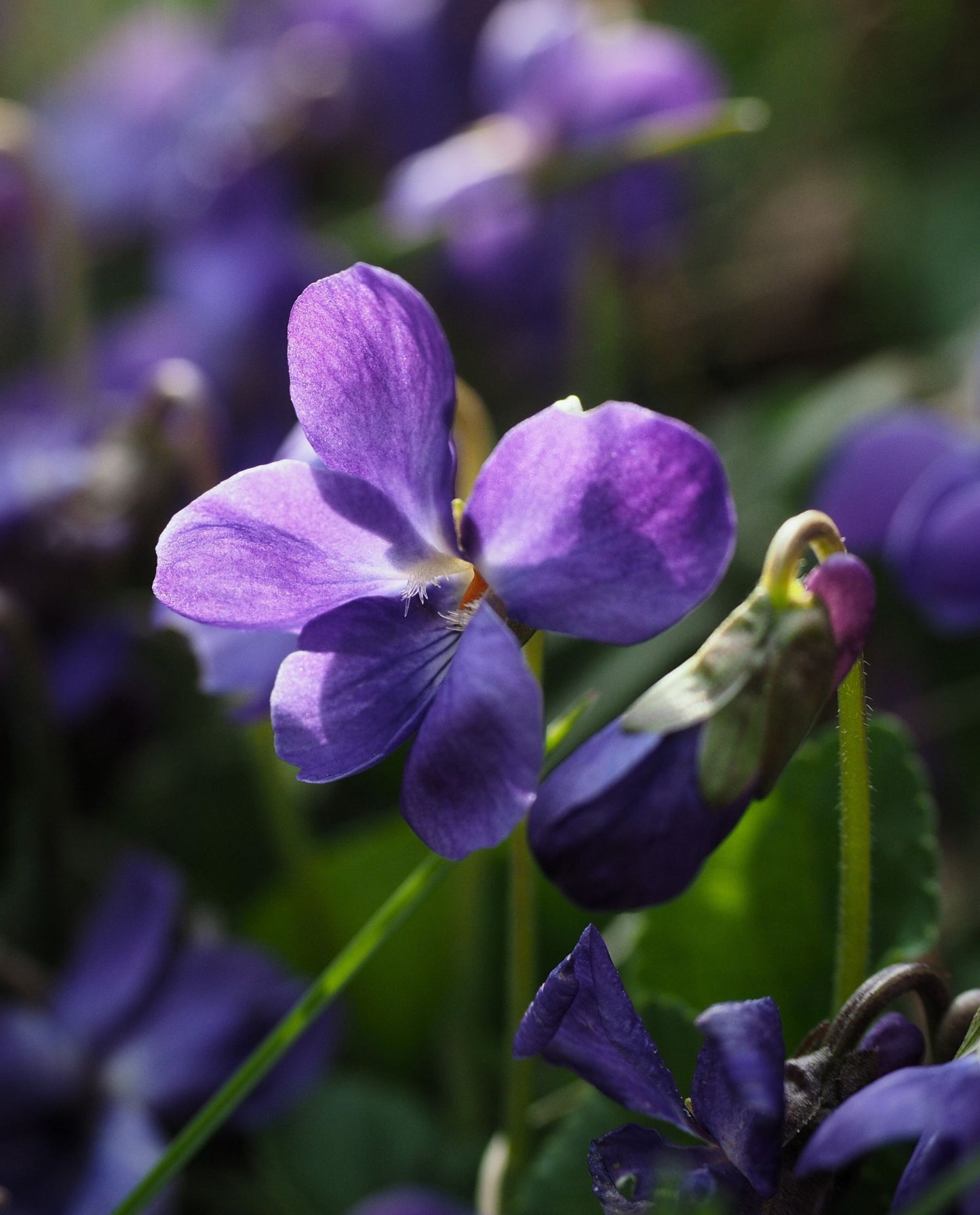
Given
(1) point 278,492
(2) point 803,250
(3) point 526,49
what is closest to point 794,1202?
(1) point 278,492

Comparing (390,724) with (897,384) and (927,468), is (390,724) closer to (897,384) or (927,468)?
(927,468)

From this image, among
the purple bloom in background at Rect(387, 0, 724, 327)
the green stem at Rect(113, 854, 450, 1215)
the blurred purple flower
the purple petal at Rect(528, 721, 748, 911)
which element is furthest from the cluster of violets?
the blurred purple flower

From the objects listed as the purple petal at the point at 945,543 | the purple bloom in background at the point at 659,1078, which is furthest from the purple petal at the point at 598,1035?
the purple petal at the point at 945,543

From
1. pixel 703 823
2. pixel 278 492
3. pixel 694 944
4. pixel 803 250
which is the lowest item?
pixel 803 250

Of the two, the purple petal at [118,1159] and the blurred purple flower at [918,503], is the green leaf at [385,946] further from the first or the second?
the blurred purple flower at [918,503]

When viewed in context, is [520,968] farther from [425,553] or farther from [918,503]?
A: [918,503]

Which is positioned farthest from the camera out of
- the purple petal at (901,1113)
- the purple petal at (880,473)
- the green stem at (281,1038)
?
the purple petal at (880,473)
